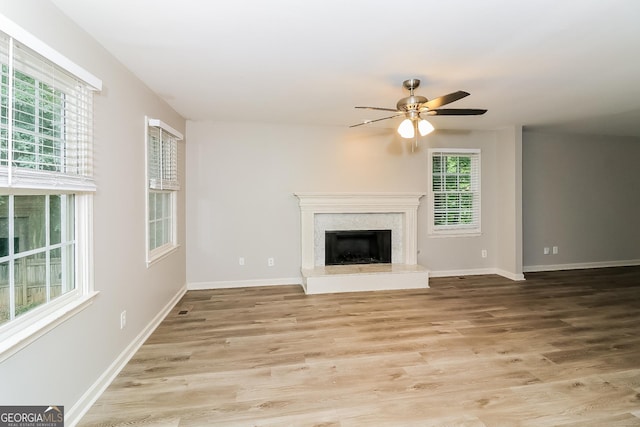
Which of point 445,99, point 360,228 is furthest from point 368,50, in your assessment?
point 360,228

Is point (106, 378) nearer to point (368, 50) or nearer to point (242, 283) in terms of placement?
point (242, 283)

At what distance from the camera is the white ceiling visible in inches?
68.2

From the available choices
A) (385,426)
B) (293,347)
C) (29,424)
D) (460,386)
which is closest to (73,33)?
(29,424)

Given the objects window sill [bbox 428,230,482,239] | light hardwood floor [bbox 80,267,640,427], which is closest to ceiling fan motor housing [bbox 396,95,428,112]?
light hardwood floor [bbox 80,267,640,427]

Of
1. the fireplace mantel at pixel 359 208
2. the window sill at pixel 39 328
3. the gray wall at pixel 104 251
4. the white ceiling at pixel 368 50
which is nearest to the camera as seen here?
the window sill at pixel 39 328

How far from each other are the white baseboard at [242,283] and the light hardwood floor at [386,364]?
15.8 inches

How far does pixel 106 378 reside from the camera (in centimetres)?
209

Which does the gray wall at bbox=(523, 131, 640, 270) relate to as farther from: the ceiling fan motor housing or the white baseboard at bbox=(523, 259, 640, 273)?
the ceiling fan motor housing

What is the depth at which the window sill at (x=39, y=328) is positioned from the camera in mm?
1302

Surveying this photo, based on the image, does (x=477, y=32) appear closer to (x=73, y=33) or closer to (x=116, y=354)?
(x=73, y=33)

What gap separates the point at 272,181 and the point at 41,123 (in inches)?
118

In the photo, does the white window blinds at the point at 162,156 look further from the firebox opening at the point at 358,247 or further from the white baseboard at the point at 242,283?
the firebox opening at the point at 358,247

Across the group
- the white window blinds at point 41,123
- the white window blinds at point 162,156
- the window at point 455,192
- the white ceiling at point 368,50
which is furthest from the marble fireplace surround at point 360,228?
the white window blinds at point 41,123

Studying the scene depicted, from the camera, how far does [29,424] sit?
57.6 inches
